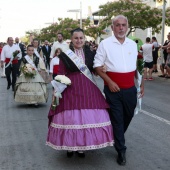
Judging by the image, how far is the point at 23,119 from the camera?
767 centimetres

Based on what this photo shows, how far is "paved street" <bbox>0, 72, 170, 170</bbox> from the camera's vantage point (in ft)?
15.4

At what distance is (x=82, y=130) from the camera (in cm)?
445

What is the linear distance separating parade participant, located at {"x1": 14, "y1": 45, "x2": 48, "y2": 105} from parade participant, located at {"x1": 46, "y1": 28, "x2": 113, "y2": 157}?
436cm

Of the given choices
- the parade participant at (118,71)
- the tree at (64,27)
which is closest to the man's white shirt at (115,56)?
the parade participant at (118,71)

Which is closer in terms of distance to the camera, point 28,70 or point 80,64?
point 80,64

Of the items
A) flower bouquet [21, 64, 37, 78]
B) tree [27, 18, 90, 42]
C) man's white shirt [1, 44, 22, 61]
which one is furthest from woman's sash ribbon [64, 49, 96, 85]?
tree [27, 18, 90, 42]

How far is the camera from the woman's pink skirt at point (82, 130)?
4.44 metres

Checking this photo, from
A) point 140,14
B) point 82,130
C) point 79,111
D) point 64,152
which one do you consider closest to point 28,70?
point 64,152

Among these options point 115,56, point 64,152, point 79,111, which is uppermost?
point 115,56

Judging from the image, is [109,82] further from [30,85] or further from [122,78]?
[30,85]

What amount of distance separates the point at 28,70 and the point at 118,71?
15.8 ft

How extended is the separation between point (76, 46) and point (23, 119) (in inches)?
130

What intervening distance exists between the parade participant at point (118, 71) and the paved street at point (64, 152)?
1.17ft

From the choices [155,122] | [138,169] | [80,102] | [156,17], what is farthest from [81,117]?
[156,17]
